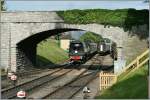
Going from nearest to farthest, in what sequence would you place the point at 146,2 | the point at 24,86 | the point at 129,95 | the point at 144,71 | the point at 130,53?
the point at 129,95
the point at 144,71
the point at 24,86
the point at 146,2
the point at 130,53

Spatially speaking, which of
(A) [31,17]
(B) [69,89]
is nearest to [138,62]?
(B) [69,89]

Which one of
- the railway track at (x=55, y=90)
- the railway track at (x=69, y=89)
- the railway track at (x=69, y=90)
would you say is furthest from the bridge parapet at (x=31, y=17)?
the railway track at (x=69, y=90)

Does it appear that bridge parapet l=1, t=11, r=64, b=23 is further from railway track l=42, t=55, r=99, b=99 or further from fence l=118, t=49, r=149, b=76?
fence l=118, t=49, r=149, b=76

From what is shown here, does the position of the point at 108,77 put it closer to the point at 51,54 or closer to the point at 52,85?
the point at 52,85

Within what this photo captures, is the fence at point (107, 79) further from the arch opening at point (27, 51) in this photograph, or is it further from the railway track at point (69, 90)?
the arch opening at point (27, 51)

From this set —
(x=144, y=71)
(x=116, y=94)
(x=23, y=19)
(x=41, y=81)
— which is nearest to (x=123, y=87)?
(x=116, y=94)

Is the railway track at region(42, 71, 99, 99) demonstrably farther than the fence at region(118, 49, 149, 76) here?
No

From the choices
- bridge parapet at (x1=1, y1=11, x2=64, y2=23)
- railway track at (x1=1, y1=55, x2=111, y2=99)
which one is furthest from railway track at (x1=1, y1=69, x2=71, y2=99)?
bridge parapet at (x1=1, y1=11, x2=64, y2=23)

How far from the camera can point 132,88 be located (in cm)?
2408

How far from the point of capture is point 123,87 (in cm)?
→ 2534

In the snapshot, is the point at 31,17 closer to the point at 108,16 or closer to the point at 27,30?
the point at 27,30

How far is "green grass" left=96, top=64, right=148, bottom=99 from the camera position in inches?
886

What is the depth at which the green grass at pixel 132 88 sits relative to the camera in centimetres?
2250

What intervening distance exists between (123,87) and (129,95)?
2476mm
